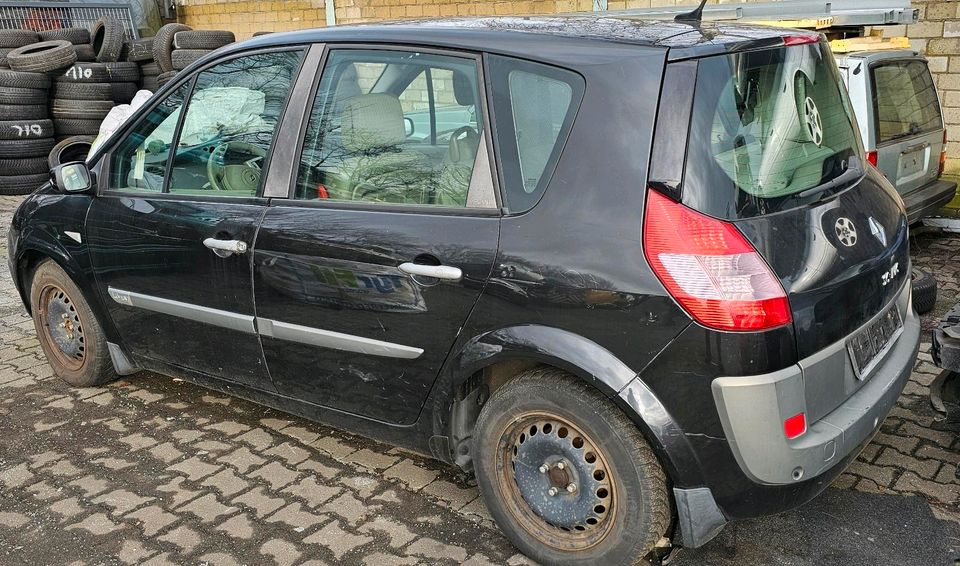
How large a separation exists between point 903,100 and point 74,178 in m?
5.69

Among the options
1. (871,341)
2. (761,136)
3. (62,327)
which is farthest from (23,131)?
(871,341)

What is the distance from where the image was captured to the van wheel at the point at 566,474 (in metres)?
2.66

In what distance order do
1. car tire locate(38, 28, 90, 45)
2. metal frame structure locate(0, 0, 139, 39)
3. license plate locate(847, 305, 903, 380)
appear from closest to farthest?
license plate locate(847, 305, 903, 380) < car tire locate(38, 28, 90, 45) < metal frame structure locate(0, 0, 139, 39)

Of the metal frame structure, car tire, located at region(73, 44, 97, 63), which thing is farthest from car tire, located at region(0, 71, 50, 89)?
the metal frame structure

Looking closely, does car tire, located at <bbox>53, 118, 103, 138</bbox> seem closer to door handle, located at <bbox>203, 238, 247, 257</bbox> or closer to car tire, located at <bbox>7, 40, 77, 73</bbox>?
car tire, located at <bbox>7, 40, 77, 73</bbox>

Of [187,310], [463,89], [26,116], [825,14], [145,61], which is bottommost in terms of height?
[187,310]

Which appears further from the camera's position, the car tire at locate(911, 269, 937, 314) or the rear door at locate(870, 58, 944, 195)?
the rear door at locate(870, 58, 944, 195)

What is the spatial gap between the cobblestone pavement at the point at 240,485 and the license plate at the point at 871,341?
2.28ft

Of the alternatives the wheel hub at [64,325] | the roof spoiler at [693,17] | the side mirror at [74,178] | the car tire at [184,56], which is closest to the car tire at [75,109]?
the car tire at [184,56]

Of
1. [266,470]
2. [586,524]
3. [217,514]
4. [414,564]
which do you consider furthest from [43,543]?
[586,524]

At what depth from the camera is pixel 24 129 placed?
10414 millimetres

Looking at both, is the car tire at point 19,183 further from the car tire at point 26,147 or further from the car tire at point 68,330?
the car tire at point 68,330

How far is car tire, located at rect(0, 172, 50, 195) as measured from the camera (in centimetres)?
1066

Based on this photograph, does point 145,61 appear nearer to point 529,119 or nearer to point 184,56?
point 184,56
